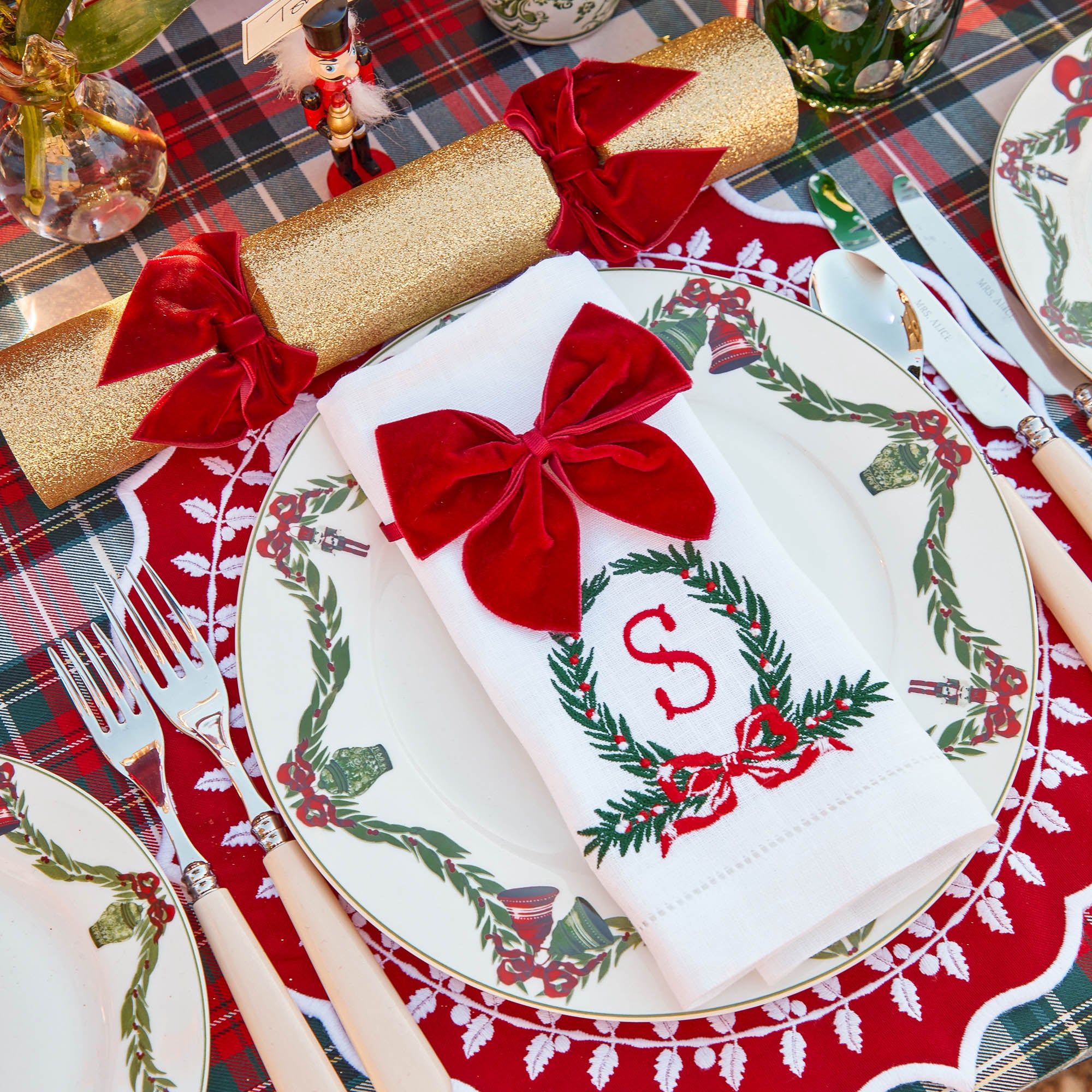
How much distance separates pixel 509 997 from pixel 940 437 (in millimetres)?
499

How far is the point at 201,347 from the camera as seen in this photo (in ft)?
2.25

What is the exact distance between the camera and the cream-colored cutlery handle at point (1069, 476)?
722 millimetres

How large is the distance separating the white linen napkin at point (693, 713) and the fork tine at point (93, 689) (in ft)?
0.81

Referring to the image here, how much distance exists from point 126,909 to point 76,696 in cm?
16

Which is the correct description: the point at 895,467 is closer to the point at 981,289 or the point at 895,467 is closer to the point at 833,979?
the point at 981,289

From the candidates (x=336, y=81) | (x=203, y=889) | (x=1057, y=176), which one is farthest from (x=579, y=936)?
(x=1057, y=176)

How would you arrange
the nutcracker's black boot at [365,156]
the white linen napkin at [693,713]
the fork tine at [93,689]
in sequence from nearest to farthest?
the white linen napkin at [693,713], the fork tine at [93,689], the nutcracker's black boot at [365,156]

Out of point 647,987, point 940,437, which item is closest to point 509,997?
point 647,987

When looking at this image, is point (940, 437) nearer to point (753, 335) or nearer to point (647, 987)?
point (753, 335)

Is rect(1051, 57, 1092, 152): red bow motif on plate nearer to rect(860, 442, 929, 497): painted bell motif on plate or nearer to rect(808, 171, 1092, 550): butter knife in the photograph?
rect(808, 171, 1092, 550): butter knife

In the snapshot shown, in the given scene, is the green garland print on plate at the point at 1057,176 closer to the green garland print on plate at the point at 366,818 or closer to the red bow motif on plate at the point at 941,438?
the red bow motif on plate at the point at 941,438

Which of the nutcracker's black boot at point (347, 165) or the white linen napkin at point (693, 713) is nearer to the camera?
the white linen napkin at point (693, 713)

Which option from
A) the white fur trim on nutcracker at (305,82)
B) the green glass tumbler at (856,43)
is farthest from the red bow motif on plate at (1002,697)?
the white fur trim on nutcracker at (305,82)

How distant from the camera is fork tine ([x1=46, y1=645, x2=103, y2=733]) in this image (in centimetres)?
67
